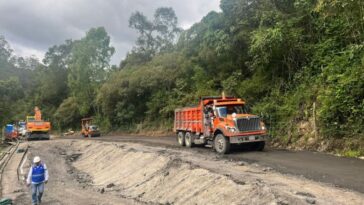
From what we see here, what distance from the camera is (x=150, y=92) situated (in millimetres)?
42812

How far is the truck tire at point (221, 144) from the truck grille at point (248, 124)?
0.90 m

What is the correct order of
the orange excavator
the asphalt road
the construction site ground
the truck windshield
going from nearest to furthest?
the construction site ground, the asphalt road, the truck windshield, the orange excavator

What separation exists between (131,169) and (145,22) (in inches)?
2044

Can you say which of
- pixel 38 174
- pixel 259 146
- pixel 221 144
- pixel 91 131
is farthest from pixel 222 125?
pixel 91 131

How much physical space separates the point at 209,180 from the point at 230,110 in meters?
7.26

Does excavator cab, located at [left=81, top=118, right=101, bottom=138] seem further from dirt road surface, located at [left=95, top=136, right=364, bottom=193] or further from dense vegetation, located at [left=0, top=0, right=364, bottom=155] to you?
dirt road surface, located at [left=95, top=136, right=364, bottom=193]

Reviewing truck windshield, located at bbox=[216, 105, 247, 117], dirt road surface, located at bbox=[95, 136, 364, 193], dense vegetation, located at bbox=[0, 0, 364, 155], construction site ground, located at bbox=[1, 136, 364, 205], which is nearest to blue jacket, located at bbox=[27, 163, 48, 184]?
construction site ground, located at bbox=[1, 136, 364, 205]

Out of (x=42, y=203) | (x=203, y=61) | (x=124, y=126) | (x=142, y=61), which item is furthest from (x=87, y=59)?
(x=42, y=203)

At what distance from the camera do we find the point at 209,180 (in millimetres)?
10711

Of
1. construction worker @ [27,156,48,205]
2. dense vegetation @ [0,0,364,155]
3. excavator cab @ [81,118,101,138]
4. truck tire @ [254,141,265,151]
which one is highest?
dense vegetation @ [0,0,364,155]

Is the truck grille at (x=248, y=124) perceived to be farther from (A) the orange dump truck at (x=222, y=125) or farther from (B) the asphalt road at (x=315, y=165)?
(B) the asphalt road at (x=315, y=165)

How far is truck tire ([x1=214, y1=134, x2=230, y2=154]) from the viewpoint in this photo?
16078 millimetres

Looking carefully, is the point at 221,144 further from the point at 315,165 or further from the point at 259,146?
the point at 315,165

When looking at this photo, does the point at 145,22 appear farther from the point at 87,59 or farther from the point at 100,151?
the point at 100,151
